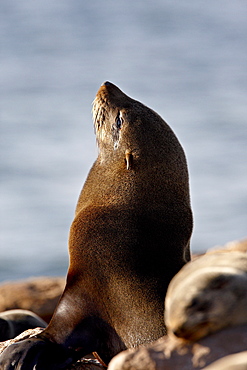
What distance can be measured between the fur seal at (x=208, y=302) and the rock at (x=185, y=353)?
0.15ft

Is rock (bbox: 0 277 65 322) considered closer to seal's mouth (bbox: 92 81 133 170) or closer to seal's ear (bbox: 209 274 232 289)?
seal's mouth (bbox: 92 81 133 170)

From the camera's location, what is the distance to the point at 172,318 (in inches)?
180

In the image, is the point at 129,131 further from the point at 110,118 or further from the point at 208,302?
the point at 208,302

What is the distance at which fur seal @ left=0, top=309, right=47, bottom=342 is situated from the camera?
909 cm

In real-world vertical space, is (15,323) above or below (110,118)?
below

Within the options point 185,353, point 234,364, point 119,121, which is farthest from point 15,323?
point 234,364

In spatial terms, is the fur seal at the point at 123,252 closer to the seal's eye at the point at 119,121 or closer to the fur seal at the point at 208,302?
the seal's eye at the point at 119,121

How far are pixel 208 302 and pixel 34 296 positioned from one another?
7923mm

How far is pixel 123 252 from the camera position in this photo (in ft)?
24.2

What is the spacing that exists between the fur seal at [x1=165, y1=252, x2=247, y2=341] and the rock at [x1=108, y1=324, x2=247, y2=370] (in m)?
0.04

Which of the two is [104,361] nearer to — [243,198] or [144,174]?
[144,174]

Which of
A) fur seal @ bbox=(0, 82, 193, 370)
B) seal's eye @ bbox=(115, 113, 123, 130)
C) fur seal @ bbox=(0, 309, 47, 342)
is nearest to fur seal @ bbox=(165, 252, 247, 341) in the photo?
fur seal @ bbox=(0, 82, 193, 370)

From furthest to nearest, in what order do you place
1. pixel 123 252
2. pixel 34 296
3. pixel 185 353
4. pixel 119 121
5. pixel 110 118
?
1. pixel 34 296
2. pixel 110 118
3. pixel 119 121
4. pixel 123 252
5. pixel 185 353

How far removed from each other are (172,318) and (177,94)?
37.1 meters
